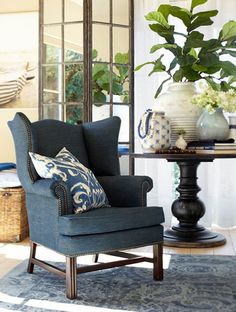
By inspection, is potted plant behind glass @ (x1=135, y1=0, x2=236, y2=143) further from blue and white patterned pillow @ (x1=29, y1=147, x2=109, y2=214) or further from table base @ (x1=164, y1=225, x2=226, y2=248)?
blue and white patterned pillow @ (x1=29, y1=147, x2=109, y2=214)

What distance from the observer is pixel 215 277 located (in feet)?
9.25

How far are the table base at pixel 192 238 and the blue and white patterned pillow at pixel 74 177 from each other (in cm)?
112

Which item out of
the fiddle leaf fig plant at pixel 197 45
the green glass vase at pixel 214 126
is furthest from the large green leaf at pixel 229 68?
the green glass vase at pixel 214 126

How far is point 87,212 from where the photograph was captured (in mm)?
2654

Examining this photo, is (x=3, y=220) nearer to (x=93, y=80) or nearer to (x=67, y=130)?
(x=67, y=130)

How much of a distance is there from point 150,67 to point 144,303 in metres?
2.76

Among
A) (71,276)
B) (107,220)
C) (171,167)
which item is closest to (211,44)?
(171,167)

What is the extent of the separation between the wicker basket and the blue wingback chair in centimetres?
99

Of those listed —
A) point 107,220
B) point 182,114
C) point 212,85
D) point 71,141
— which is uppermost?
point 212,85

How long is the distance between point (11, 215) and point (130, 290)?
165 centimetres

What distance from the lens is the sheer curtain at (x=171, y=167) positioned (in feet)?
14.8

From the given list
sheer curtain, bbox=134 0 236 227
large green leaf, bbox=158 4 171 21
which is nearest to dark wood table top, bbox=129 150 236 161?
sheer curtain, bbox=134 0 236 227

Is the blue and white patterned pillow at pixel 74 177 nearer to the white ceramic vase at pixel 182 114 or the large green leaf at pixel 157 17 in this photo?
the white ceramic vase at pixel 182 114

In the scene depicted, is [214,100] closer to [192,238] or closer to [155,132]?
[155,132]
